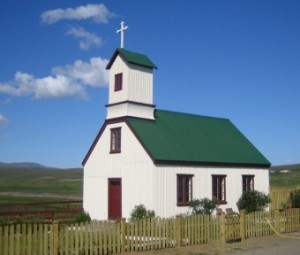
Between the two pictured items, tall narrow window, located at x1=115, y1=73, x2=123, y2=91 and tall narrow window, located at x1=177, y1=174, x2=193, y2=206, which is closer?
tall narrow window, located at x1=177, y1=174, x2=193, y2=206

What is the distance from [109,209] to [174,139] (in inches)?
223

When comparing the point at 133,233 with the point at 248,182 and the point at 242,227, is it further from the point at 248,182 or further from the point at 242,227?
the point at 248,182

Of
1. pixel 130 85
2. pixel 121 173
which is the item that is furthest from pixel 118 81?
pixel 121 173

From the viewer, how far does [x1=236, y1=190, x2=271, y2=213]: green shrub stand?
2912cm

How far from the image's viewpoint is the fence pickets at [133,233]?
14.7 m

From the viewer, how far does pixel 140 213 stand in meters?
25.1

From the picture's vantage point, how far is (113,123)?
2830 cm

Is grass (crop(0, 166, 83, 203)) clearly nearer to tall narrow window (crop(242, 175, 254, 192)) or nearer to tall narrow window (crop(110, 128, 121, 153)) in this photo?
tall narrow window (crop(110, 128, 121, 153))

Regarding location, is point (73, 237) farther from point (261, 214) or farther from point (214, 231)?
point (261, 214)

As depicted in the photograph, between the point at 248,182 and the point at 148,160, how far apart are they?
923cm

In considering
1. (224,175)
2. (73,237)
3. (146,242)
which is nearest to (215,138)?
(224,175)

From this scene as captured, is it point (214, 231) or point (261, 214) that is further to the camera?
point (261, 214)

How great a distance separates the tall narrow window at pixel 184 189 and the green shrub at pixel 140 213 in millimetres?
2163

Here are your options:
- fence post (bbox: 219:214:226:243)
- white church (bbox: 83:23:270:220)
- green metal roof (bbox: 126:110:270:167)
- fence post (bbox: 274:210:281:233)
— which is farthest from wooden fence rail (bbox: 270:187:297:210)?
fence post (bbox: 219:214:226:243)
